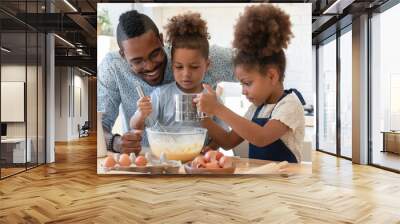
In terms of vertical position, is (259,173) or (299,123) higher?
(299,123)

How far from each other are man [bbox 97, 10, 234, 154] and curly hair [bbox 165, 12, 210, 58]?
13 centimetres

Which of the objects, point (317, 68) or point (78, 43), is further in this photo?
point (78, 43)

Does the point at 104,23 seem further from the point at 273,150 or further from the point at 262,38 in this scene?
the point at 273,150

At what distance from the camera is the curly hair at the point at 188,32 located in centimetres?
596

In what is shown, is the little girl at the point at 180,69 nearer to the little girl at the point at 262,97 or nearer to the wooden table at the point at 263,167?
the little girl at the point at 262,97

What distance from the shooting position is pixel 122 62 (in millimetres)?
6039

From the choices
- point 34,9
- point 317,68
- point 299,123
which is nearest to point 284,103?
point 299,123

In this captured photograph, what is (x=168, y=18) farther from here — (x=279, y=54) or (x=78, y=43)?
(x=78, y=43)

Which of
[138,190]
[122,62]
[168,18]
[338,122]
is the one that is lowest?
[138,190]

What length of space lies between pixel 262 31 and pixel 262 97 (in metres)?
0.93

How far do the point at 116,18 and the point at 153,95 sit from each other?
125cm

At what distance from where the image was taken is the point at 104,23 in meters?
6.02

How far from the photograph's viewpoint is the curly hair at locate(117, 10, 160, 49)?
598 centimetres

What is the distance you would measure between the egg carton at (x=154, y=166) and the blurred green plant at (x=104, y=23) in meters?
1.81
